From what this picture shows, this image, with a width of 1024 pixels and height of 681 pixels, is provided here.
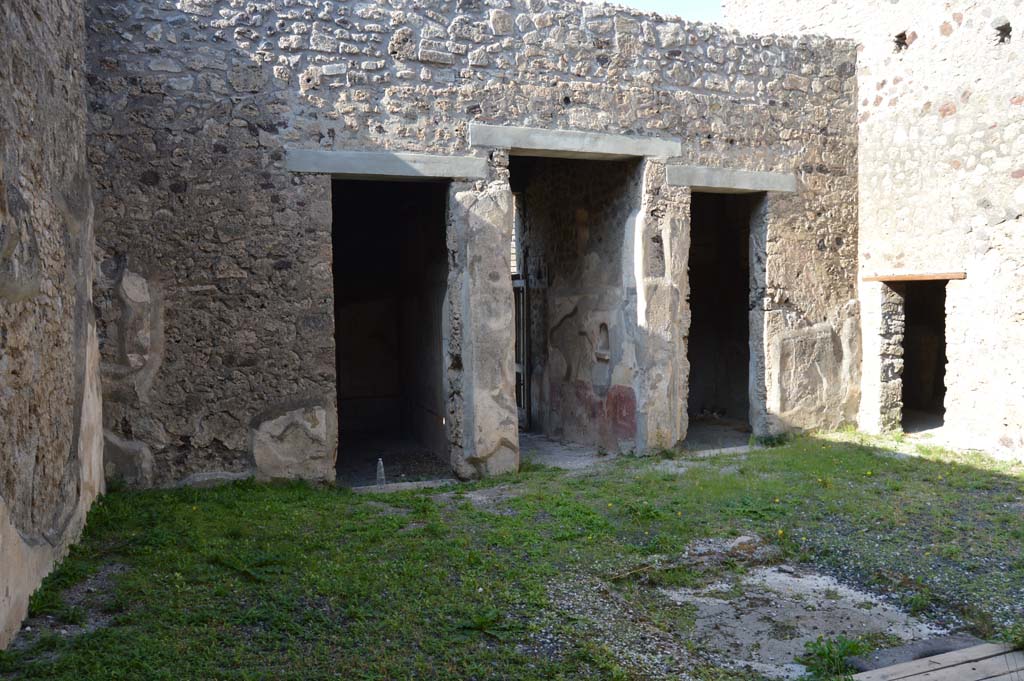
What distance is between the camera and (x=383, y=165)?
6172 mm

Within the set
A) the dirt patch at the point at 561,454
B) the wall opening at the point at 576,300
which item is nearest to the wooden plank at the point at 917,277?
the wall opening at the point at 576,300

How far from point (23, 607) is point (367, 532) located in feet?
6.12

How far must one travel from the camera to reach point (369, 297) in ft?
33.0

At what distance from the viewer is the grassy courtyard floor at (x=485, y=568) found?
3.18 m

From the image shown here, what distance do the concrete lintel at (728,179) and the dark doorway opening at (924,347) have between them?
3.10m

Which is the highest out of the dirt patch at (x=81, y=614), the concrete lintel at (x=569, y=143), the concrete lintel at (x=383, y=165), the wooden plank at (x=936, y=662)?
the concrete lintel at (x=569, y=143)

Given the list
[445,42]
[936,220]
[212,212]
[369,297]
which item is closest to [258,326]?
[212,212]

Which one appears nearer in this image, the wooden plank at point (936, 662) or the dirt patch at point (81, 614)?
the wooden plank at point (936, 662)

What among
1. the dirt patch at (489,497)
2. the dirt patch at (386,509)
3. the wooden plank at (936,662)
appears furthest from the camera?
the dirt patch at (489,497)

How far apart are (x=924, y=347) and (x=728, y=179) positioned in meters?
4.23

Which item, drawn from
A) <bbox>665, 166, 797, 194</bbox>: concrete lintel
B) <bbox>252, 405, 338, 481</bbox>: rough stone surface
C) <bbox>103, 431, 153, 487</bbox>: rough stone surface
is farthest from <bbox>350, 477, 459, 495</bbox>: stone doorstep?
<bbox>665, 166, 797, 194</bbox>: concrete lintel

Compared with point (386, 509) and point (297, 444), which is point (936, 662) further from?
point (297, 444)

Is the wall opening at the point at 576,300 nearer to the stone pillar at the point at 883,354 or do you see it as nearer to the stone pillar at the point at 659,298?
the stone pillar at the point at 659,298

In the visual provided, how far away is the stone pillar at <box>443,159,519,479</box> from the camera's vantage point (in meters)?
6.46
